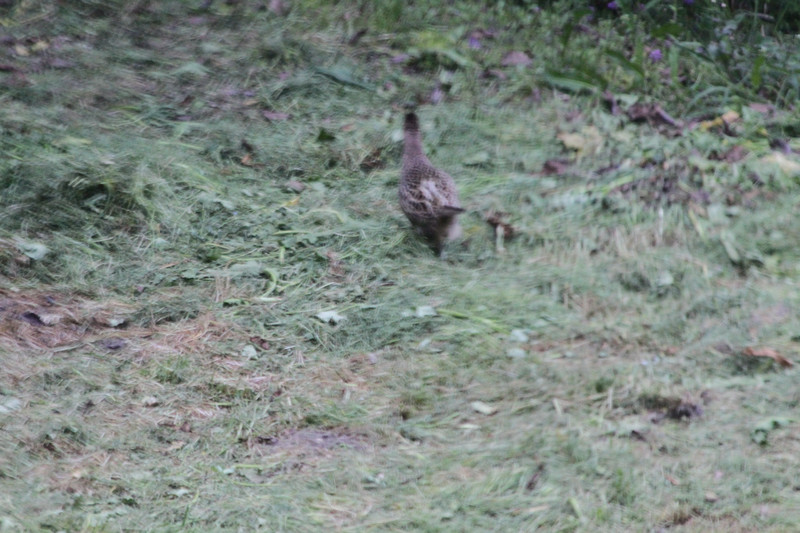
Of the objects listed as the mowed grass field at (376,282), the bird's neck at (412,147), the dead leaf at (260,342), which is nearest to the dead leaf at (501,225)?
the mowed grass field at (376,282)

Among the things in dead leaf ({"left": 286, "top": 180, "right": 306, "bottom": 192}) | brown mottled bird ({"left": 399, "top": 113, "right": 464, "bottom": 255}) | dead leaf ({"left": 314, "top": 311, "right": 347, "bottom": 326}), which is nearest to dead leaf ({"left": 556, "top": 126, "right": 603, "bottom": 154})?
brown mottled bird ({"left": 399, "top": 113, "right": 464, "bottom": 255})

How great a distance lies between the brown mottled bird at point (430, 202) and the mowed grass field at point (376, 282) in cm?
17

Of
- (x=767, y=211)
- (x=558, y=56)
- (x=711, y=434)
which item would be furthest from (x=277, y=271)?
(x=558, y=56)

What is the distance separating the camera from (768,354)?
3850mm

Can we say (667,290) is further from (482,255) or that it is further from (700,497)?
(700,497)

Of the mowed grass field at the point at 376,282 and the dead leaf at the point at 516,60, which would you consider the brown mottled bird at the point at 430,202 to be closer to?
the mowed grass field at the point at 376,282

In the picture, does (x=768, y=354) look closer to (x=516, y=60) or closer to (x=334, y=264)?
(x=334, y=264)

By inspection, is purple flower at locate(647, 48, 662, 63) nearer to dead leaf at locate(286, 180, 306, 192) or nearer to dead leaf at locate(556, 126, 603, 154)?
dead leaf at locate(556, 126, 603, 154)

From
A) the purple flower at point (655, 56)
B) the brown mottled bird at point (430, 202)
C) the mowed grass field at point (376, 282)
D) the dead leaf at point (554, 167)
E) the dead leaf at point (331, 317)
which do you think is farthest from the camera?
the purple flower at point (655, 56)

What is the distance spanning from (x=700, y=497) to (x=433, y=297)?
6.15 ft

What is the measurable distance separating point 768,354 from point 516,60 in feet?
12.5

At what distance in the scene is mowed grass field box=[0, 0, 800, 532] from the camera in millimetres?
3213

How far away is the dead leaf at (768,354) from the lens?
12.5 ft

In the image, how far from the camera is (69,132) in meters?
5.89
